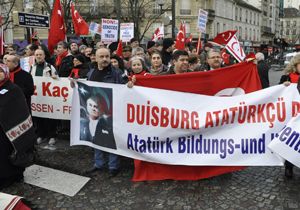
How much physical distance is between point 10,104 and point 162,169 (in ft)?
7.02

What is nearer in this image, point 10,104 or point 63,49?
point 10,104

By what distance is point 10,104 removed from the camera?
4730 millimetres

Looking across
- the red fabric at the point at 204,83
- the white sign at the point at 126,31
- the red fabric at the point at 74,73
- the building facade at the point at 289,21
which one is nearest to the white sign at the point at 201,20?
the white sign at the point at 126,31

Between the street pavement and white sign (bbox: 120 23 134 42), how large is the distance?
713cm

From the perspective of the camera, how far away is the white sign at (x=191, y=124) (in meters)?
4.64

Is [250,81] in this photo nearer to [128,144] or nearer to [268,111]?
[268,111]

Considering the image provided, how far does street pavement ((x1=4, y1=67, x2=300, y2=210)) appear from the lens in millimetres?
4367

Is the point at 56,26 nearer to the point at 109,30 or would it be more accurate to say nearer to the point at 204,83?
the point at 109,30

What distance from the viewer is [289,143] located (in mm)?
4367

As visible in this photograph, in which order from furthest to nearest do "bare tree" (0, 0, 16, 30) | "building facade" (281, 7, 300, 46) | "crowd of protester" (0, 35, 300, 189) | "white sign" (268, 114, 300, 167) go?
"building facade" (281, 7, 300, 46) → "bare tree" (0, 0, 16, 30) → "crowd of protester" (0, 35, 300, 189) → "white sign" (268, 114, 300, 167)

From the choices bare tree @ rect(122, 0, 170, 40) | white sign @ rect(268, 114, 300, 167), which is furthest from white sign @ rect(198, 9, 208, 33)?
bare tree @ rect(122, 0, 170, 40)

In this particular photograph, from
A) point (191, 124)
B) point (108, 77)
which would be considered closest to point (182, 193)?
point (191, 124)

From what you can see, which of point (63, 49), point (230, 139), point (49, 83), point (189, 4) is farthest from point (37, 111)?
point (189, 4)

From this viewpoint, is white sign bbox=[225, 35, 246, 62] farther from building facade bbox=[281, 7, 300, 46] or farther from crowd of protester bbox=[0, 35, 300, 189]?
building facade bbox=[281, 7, 300, 46]
